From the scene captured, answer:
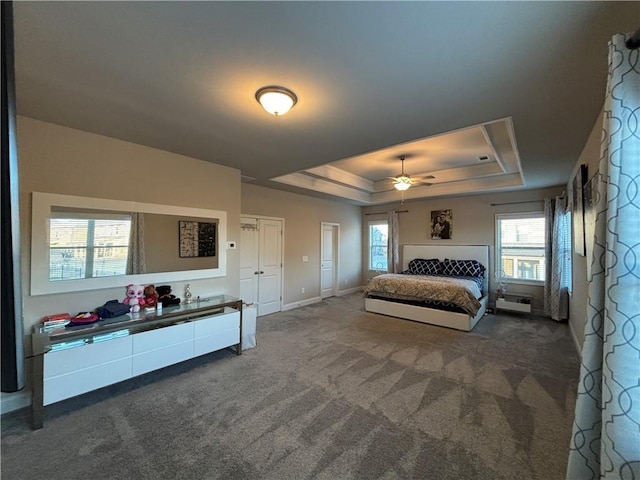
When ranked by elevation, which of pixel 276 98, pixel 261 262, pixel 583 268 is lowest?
pixel 261 262

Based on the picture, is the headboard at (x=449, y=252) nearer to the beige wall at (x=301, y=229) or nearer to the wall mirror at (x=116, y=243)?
the beige wall at (x=301, y=229)

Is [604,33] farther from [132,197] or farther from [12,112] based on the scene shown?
[132,197]

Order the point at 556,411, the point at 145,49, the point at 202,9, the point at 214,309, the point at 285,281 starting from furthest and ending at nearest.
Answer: the point at 285,281 < the point at 214,309 < the point at 556,411 < the point at 145,49 < the point at 202,9

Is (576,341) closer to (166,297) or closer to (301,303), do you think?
(301,303)

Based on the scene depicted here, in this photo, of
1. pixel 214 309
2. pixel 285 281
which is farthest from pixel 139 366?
pixel 285 281

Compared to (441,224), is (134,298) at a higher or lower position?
lower

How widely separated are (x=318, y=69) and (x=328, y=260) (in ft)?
18.7

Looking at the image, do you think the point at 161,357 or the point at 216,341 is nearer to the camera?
the point at 161,357

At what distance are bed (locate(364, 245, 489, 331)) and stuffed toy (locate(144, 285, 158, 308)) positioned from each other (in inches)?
153

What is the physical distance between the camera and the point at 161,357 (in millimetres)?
2910

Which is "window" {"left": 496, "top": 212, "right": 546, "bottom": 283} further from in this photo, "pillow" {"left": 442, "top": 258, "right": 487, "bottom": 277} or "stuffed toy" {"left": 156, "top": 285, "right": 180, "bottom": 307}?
"stuffed toy" {"left": 156, "top": 285, "right": 180, "bottom": 307}

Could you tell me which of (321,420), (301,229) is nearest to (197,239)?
(321,420)

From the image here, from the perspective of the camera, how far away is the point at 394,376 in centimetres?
303

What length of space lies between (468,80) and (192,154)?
10.4ft
